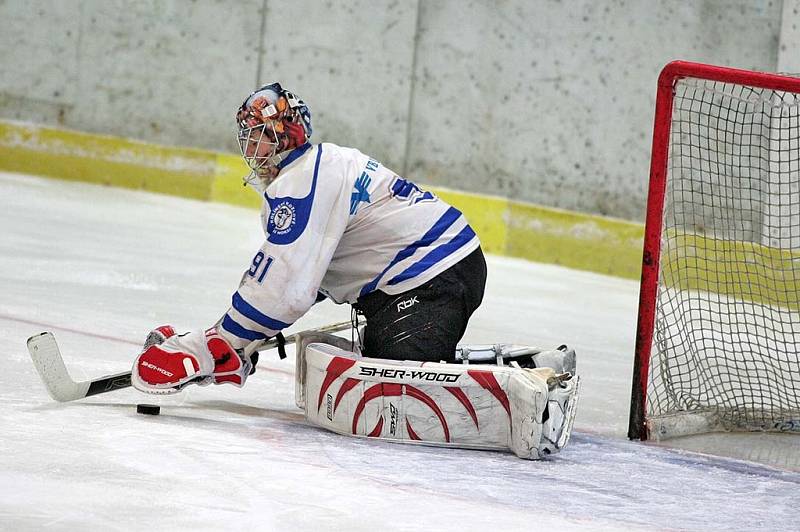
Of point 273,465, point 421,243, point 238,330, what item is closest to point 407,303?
point 421,243

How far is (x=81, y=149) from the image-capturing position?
852 cm

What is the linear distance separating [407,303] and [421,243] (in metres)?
0.17

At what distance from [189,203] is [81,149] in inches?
35.9

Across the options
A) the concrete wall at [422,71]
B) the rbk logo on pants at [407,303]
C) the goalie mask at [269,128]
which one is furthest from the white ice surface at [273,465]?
the concrete wall at [422,71]

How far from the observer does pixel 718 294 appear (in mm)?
4461

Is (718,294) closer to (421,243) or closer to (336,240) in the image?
(421,243)

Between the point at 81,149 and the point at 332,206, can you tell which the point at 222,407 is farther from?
the point at 81,149

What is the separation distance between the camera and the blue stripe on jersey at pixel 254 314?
3041 mm

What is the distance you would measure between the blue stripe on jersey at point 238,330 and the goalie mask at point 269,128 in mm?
392

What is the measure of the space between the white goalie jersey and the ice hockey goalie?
198 mm

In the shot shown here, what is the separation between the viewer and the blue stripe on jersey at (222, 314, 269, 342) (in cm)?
308

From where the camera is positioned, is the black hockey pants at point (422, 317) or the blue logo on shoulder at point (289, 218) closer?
the blue logo on shoulder at point (289, 218)

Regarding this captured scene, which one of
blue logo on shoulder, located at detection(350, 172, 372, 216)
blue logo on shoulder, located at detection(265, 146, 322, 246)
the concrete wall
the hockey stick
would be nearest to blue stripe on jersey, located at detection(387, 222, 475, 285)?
blue logo on shoulder, located at detection(350, 172, 372, 216)

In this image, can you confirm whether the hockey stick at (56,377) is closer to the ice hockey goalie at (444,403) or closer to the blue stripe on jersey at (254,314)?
the blue stripe on jersey at (254,314)
